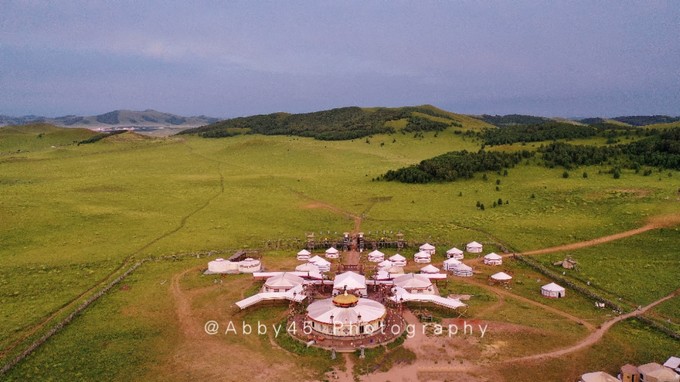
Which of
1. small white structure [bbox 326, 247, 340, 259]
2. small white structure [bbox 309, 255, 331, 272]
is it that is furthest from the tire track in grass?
small white structure [bbox 326, 247, 340, 259]

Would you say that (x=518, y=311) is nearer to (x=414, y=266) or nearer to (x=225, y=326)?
(x=414, y=266)

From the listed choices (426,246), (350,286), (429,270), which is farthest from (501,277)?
(350,286)

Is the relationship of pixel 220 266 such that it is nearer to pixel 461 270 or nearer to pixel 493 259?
pixel 461 270

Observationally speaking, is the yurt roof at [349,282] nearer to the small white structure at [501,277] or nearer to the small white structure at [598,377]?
the small white structure at [501,277]

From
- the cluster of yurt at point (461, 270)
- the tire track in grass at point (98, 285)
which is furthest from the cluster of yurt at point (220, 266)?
the cluster of yurt at point (461, 270)

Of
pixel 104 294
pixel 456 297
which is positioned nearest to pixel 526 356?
pixel 456 297

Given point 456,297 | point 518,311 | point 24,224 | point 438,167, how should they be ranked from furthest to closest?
1. point 438,167
2. point 24,224
3. point 456,297
4. point 518,311

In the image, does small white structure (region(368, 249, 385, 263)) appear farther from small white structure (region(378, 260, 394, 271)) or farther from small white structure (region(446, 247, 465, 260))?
small white structure (region(446, 247, 465, 260))
